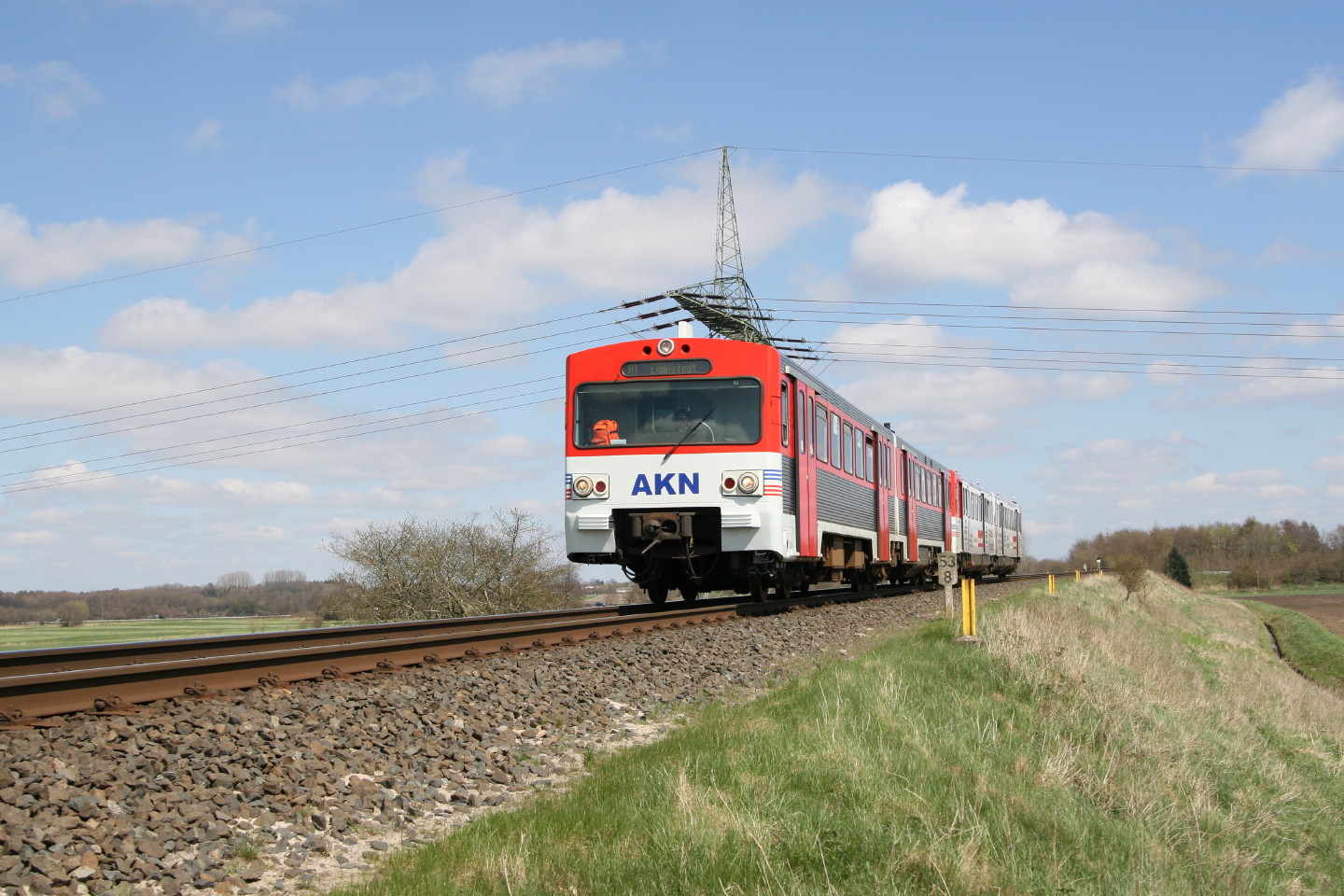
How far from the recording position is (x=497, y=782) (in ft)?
19.4

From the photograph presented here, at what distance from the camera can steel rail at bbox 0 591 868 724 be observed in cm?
605

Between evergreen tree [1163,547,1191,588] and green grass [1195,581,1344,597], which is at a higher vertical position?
evergreen tree [1163,547,1191,588]

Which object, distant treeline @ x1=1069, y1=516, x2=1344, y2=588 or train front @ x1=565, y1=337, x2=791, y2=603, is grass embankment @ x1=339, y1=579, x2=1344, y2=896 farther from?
distant treeline @ x1=1069, y1=516, x2=1344, y2=588

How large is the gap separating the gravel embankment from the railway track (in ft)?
0.91

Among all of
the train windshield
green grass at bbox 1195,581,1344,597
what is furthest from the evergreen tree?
the train windshield

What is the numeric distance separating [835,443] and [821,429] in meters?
1.04

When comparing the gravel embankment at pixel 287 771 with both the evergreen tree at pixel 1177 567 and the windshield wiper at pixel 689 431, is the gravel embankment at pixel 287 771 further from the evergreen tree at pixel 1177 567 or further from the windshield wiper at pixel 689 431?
the evergreen tree at pixel 1177 567

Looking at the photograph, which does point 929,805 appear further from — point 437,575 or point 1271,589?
point 1271,589

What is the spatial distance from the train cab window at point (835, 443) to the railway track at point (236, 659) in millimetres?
4937

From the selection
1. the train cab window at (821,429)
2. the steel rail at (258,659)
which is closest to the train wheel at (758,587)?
the train cab window at (821,429)

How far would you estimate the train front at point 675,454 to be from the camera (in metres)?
14.4

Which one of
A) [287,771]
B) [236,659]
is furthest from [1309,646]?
[287,771]

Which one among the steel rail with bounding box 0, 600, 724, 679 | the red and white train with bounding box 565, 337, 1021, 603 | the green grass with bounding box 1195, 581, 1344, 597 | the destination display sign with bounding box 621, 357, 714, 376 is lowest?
the green grass with bounding box 1195, 581, 1344, 597

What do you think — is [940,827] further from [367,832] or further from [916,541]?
[916,541]
